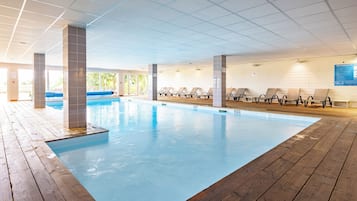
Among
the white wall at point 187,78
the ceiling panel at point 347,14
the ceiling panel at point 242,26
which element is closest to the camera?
the ceiling panel at point 347,14

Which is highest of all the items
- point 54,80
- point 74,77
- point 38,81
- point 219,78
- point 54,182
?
point 54,80

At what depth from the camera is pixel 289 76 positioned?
33.9ft

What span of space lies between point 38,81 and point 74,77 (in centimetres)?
521

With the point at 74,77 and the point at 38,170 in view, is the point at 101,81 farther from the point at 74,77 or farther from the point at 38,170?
the point at 38,170

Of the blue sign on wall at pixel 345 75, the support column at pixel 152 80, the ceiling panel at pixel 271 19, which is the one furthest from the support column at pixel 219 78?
the blue sign on wall at pixel 345 75

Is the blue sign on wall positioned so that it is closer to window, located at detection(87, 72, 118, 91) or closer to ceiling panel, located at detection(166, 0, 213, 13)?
ceiling panel, located at detection(166, 0, 213, 13)

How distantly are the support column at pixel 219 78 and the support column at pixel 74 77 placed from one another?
551 centimetres

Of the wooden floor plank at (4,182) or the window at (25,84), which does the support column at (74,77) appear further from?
the window at (25,84)

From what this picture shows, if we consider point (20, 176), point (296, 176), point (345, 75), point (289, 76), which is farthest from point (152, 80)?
point (296, 176)

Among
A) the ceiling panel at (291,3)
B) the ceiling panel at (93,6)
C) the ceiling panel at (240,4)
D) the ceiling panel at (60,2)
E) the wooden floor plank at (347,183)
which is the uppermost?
the ceiling panel at (291,3)

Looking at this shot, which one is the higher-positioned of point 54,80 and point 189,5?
point 189,5

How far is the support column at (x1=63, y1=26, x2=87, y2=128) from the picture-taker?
4414 mm

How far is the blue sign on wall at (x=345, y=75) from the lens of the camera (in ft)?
27.7

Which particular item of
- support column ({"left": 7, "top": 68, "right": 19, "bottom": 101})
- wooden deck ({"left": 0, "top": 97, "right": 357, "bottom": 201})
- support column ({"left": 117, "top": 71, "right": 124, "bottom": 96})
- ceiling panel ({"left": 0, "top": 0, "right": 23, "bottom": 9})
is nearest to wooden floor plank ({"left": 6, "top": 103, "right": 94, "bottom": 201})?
wooden deck ({"left": 0, "top": 97, "right": 357, "bottom": 201})
